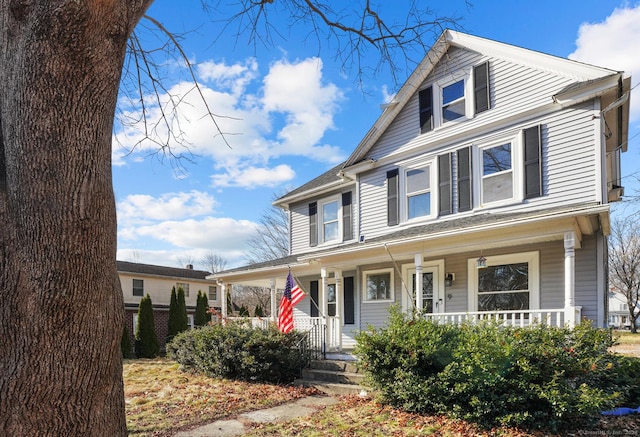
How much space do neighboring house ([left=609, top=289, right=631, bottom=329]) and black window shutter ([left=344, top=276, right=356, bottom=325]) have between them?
44.0 m

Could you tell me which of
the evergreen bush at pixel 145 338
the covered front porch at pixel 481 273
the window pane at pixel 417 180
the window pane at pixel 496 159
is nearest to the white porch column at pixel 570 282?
the covered front porch at pixel 481 273

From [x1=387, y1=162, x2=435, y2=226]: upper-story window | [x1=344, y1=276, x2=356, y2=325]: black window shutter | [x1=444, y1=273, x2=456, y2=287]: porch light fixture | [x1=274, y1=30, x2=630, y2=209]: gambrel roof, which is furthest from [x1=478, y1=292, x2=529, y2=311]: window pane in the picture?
[x1=274, y1=30, x2=630, y2=209]: gambrel roof

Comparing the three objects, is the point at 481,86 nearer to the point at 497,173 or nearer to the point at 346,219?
the point at 497,173

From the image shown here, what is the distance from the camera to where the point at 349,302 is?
13023 mm

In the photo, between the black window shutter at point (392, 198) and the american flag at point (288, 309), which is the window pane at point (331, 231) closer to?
the black window shutter at point (392, 198)

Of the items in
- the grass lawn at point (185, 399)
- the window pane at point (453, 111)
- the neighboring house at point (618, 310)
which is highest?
the window pane at point (453, 111)

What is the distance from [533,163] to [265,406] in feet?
23.9

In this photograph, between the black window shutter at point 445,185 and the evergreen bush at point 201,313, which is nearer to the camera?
the black window shutter at point 445,185

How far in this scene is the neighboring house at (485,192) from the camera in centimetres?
841

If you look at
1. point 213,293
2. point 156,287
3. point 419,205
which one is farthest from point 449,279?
point 213,293

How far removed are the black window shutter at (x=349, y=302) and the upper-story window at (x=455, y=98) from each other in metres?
4.95

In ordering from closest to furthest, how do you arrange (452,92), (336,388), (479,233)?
(479,233) → (336,388) → (452,92)

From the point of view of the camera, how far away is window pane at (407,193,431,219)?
11.1 metres

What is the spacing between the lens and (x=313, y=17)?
5395mm
